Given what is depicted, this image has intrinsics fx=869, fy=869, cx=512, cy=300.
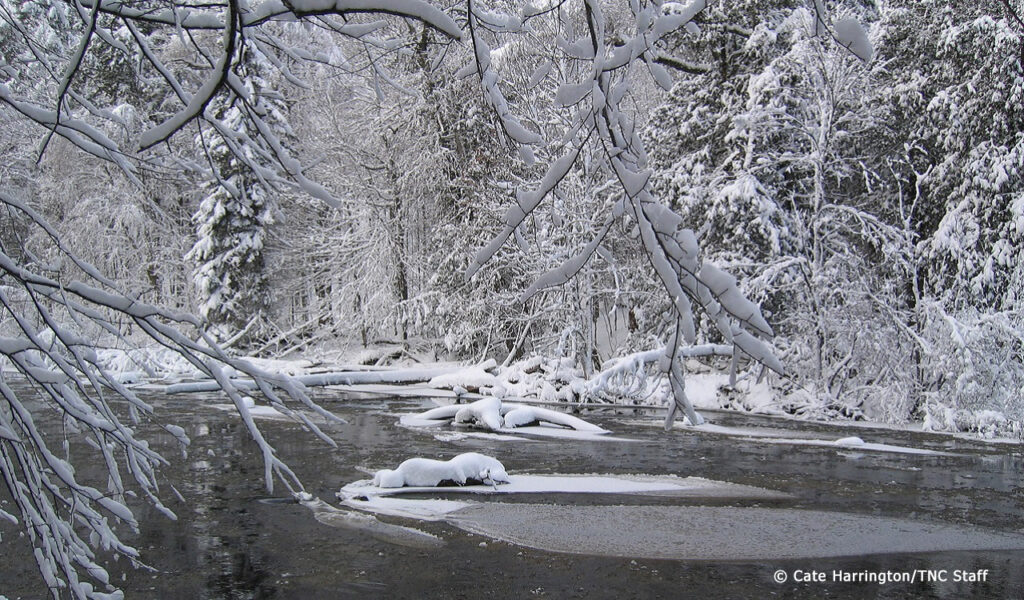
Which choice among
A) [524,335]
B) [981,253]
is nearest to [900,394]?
[981,253]

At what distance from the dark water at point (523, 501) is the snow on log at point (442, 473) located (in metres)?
0.69

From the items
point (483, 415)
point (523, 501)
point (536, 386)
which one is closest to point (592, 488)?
point (523, 501)

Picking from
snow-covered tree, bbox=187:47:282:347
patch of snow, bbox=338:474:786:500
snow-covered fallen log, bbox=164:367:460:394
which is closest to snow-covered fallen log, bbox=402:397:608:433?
patch of snow, bbox=338:474:786:500

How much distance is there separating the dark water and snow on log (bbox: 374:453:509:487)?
0.69 m

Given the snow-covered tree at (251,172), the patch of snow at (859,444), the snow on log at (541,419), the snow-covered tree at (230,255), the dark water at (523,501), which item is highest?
the snow-covered tree at (230,255)

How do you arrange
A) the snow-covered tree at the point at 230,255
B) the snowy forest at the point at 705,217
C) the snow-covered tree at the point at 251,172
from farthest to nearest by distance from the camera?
the snow-covered tree at the point at 230,255 → the snowy forest at the point at 705,217 → the snow-covered tree at the point at 251,172

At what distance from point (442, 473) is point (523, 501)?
1.20 metres

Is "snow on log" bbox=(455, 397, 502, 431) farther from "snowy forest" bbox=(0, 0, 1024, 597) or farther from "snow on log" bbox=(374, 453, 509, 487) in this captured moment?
"snow on log" bbox=(374, 453, 509, 487)

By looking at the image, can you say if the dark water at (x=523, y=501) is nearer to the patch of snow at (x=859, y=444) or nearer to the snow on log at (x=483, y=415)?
the patch of snow at (x=859, y=444)

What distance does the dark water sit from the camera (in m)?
6.95

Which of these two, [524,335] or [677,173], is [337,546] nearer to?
[677,173]

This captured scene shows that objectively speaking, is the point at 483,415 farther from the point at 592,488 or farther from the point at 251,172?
the point at 251,172

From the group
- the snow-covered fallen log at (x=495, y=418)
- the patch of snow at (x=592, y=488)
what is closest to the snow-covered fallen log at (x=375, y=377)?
the snow-covered fallen log at (x=495, y=418)

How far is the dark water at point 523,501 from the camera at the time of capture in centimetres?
695
